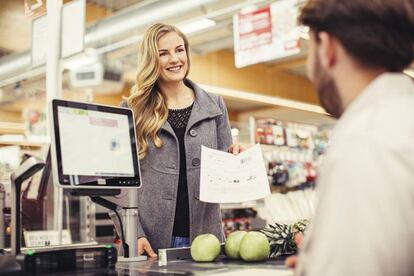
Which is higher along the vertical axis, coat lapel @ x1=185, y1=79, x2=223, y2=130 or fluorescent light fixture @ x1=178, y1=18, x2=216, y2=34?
fluorescent light fixture @ x1=178, y1=18, x2=216, y2=34

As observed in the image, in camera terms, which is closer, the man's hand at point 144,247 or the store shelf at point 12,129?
the man's hand at point 144,247

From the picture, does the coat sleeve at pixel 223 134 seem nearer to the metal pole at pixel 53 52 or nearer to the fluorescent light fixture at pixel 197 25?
the metal pole at pixel 53 52

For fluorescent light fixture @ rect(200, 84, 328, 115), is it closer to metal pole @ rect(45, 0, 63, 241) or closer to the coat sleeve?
metal pole @ rect(45, 0, 63, 241)

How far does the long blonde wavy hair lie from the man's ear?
4.19ft

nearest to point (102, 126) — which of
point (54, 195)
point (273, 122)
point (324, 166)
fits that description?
point (324, 166)

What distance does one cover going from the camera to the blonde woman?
2.18 meters

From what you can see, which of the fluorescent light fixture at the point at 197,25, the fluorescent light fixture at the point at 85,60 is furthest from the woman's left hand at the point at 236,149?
the fluorescent light fixture at the point at 85,60

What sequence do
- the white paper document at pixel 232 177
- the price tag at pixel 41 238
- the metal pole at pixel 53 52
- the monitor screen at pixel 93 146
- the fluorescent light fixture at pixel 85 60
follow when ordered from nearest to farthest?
the monitor screen at pixel 93 146, the white paper document at pixel 232 177, the price tag at pixel 41 238, the metal pole at pixel 53 52, the fluorescent light fixture at pixel 85 60

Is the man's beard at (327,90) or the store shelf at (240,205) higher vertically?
the man's beard at (327,90)

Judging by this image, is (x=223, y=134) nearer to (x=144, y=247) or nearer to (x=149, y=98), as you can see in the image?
(x=149, y=98)

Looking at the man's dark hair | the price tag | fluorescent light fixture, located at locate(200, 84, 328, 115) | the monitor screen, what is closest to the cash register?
the monitor screen

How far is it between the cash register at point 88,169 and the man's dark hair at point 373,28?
35.2 inches

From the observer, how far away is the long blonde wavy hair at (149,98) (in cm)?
218

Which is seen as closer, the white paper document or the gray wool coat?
the white paper document
